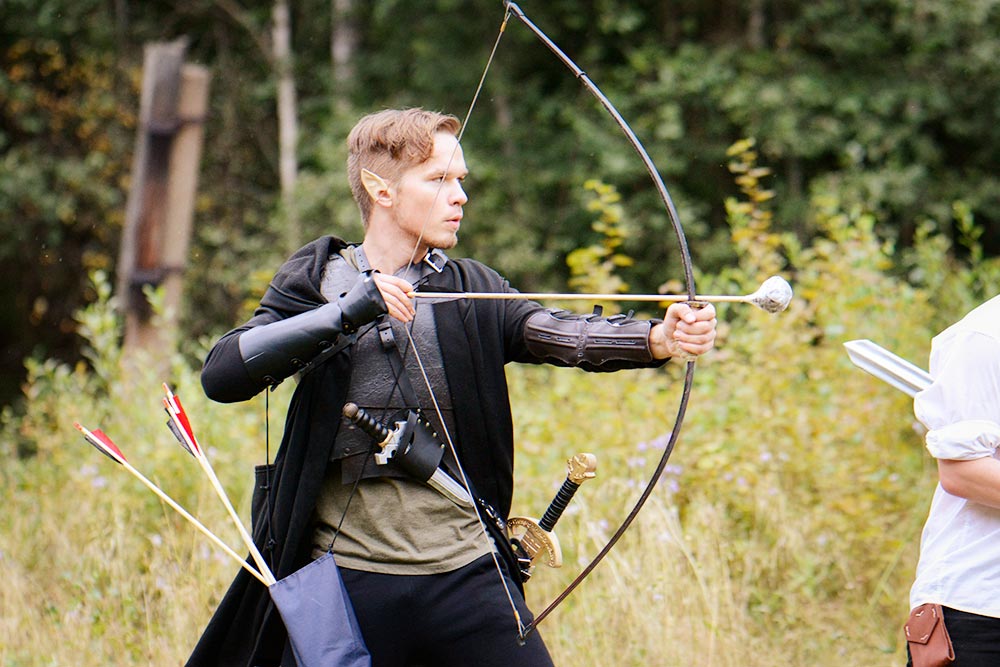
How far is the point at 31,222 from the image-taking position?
1383 cm

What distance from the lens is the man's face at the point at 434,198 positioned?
247cm

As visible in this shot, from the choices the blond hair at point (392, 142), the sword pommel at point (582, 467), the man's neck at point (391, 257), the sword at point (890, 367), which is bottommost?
the sword pommel at point (582, 467)

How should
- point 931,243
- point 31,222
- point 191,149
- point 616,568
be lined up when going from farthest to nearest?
point 31,222 < point 191,149 < point 931,243 < point 616,568

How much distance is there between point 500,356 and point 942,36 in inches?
394

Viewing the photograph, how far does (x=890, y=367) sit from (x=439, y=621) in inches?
42.5

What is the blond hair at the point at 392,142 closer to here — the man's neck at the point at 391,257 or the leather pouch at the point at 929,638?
the man's neck at the point at 391,257

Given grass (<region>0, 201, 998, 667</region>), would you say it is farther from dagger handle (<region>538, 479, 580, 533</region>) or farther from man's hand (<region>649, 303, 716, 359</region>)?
man's hand (<region>649, 303, 716, 359</region>)

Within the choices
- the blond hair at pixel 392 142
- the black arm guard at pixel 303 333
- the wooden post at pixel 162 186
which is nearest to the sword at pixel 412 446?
the black arm guard at pixel 303 333

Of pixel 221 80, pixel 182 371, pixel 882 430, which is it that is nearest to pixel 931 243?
pixel 882 430

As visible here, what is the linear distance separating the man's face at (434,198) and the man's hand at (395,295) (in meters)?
0.22

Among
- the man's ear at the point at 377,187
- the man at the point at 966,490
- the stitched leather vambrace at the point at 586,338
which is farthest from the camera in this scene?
the man's ear at the point at 377,187

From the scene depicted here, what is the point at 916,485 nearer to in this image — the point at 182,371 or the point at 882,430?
the point at 882,430

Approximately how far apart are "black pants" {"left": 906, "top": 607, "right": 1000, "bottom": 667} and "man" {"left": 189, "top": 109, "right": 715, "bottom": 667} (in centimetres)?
70

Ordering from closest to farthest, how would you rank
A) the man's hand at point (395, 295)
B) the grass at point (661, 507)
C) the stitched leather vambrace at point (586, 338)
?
the man's hand at point (395, 295)
the stitched leather vambrace at point (586, 338)
the grass at point (661, 507)
